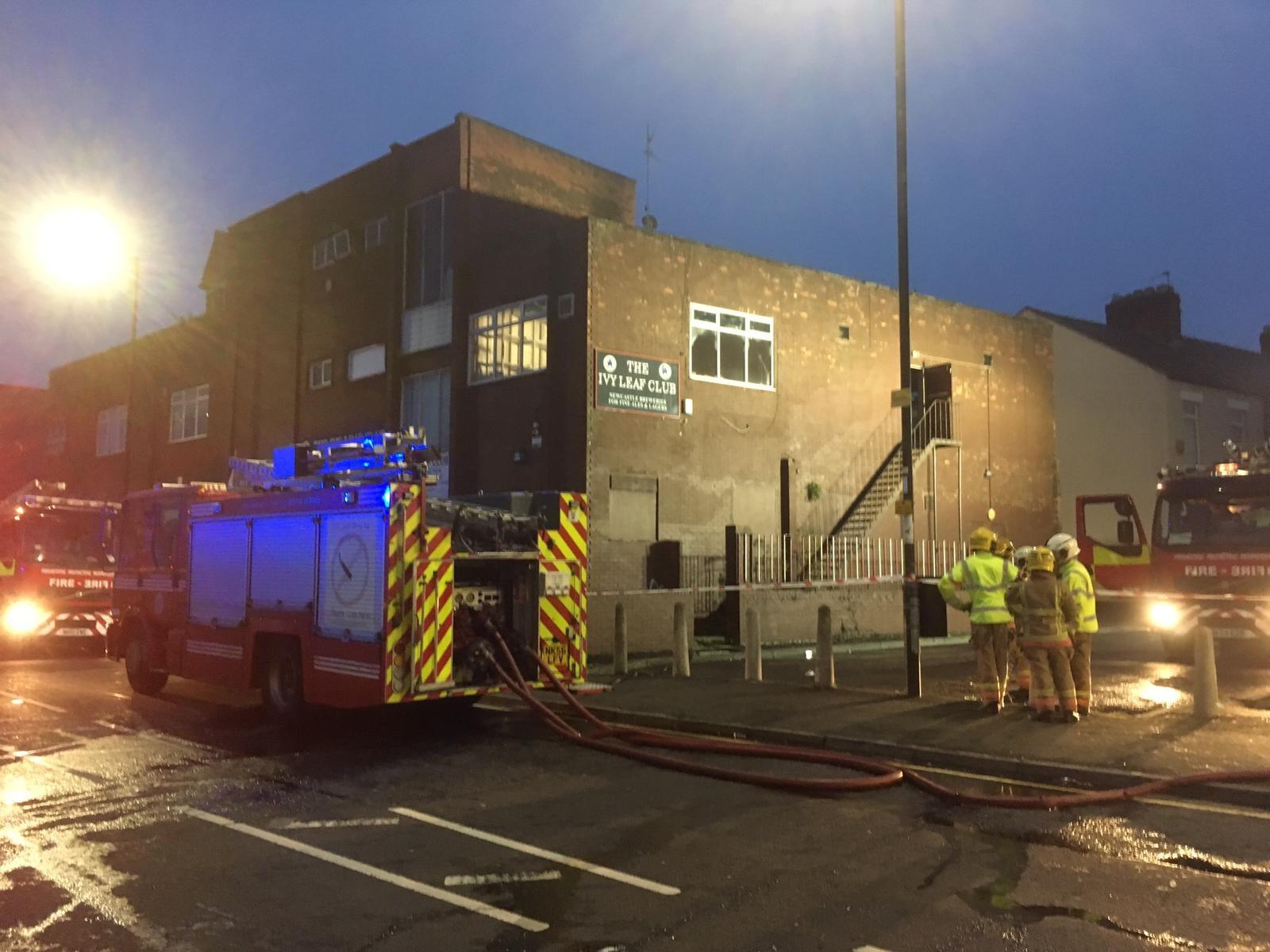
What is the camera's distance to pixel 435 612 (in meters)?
9.43

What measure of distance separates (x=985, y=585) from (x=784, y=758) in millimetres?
3285

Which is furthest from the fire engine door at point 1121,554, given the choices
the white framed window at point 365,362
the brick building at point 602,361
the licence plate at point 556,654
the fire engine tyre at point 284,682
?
the white framed window at point 365,362

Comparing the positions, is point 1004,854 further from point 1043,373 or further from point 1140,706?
point 1043,373

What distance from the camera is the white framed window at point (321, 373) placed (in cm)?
2602

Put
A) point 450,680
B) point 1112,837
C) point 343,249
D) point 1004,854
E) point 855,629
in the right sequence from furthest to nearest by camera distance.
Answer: point 343,249 → point 855,629 → point 450,680 → point 1112,837 → point 1004,854

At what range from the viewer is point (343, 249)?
25.8 meters

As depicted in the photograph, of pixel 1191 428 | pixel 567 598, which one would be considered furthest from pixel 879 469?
pixel 1191 428

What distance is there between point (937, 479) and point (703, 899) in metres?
20.4

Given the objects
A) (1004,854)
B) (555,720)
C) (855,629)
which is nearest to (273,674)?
(555,720)

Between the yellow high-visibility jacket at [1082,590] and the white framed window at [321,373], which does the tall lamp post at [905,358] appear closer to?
the yellow high-visibility jacket at [1082,590]

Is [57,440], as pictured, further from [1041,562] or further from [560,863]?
[560,863]

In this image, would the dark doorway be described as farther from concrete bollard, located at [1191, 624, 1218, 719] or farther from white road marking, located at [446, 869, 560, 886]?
white road marking, located at [446, 869, 560, 886]

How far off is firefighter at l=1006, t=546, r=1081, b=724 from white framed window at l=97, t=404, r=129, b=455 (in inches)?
1333

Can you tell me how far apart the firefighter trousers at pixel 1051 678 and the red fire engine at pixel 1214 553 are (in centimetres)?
456
